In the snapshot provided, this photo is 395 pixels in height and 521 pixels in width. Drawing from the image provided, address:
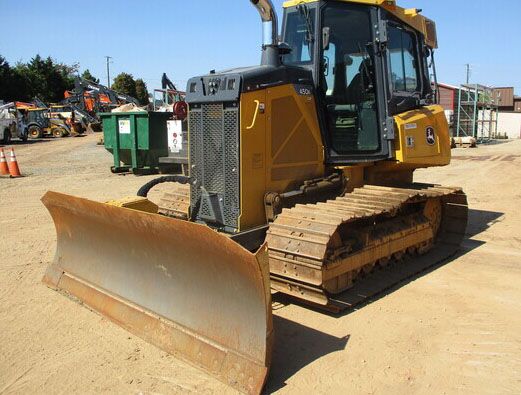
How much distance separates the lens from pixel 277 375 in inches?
140

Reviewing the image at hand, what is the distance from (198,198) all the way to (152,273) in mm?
1095

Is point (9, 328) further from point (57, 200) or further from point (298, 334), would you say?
point (298, 334)

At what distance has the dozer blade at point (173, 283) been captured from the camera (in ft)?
11.3

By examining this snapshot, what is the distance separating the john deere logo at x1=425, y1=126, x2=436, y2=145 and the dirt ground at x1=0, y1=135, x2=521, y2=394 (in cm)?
151

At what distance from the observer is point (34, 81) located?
4872 cm

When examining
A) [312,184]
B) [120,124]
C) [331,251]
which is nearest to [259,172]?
[312,184]

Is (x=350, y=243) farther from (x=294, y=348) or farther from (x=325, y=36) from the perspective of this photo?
(x=325, y=36)

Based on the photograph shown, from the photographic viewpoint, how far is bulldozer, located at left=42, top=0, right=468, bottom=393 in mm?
3744

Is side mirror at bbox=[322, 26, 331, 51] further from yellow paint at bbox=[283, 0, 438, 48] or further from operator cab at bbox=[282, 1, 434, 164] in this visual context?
yellow paint at bbox=[283, 0, 438, 48]

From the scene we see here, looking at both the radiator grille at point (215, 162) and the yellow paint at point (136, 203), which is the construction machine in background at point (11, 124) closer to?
the yellow paint at point (136, 203)

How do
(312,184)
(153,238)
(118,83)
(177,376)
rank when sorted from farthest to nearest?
(118,83), (312,184), (153,238), (177,376)

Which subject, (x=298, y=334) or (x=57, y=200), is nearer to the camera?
(x=298, y=334)

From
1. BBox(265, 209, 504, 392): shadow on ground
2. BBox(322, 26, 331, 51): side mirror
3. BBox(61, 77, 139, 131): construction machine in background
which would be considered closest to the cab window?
BBox(322, 26, 331, 51): side mirror

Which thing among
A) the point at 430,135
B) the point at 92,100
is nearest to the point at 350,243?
the point at 430,135
